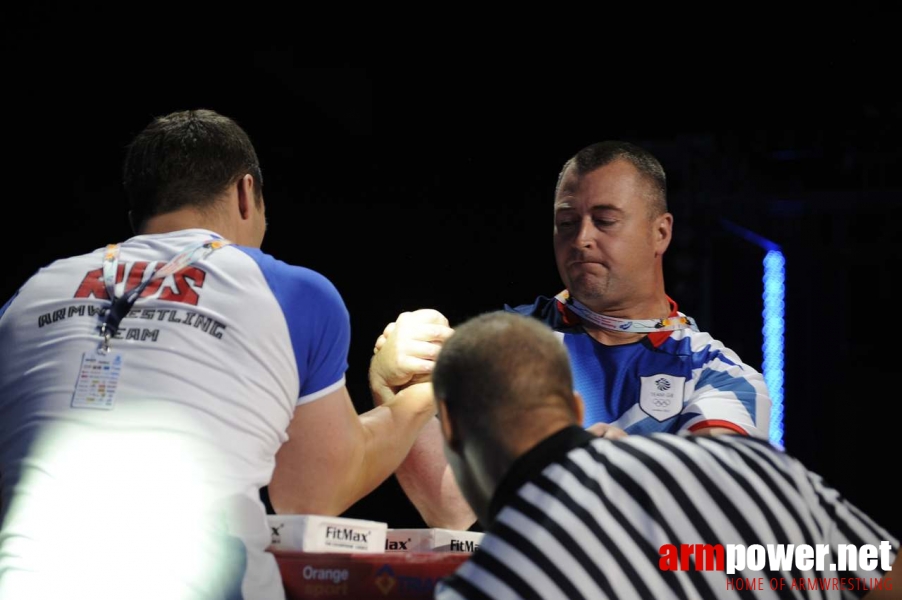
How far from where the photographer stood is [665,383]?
7.64 feet

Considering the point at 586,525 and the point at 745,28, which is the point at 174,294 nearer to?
the point at 586,525

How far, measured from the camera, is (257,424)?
4.99 feet

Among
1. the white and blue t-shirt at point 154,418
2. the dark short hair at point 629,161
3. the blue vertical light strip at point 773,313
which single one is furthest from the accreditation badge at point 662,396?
the blue vertical light strip at point 773,313

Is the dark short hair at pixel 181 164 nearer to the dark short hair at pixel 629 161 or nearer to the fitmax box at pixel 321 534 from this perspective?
the fitmax box at pixel 321 534

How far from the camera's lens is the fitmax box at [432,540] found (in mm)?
1679

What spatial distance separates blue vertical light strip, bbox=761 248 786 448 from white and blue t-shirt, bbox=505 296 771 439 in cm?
370

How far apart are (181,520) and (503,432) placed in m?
0.57

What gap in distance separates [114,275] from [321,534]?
23.8 inches

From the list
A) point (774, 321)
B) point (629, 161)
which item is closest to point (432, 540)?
point (629, 161)

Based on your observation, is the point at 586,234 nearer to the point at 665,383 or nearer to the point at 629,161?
the point at 629,161

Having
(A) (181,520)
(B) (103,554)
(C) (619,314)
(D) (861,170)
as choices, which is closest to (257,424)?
(A) (181,520)

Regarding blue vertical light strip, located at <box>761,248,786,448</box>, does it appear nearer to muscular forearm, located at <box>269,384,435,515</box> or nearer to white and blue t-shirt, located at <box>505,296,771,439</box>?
white and blue t-shirt, located at <box>505,296,771,439</box>

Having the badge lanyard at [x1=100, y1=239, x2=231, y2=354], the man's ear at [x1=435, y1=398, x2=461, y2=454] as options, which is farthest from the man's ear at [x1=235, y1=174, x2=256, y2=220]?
the man's ear at [x1=435, y1=398, x2=461, y2=454]

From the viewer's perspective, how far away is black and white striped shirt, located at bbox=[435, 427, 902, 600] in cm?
107
